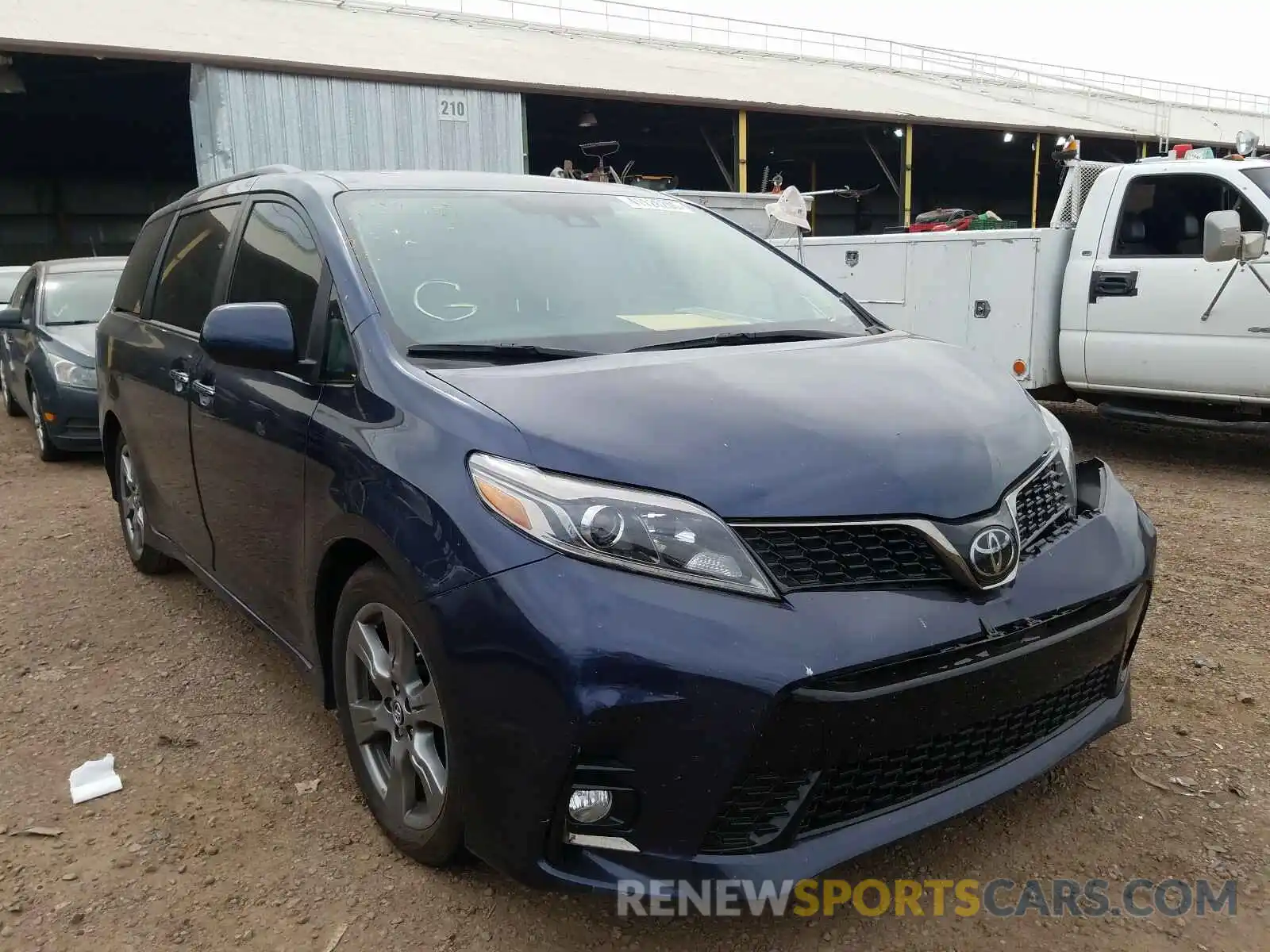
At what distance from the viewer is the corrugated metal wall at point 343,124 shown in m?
14.1

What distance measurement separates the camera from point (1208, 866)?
2.34m

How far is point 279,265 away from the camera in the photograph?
9.90 feet

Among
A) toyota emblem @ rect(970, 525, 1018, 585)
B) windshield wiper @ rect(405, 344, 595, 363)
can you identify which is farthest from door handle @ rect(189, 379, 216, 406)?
toyota emblem @ rect(970, 525, 1018, 585)

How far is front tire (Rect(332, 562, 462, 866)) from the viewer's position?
2.19m

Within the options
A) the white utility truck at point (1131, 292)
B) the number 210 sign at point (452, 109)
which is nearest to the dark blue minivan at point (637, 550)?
the white utility truck at point (1131, 292)

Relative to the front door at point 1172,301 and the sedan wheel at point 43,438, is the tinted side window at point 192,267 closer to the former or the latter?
the sedan wheel at point 43,438

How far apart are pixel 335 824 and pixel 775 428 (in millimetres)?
1541

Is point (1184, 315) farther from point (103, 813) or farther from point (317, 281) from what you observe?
point (103, 813)

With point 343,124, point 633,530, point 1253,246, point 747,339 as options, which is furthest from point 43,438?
point 343,124

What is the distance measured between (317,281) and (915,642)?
5.99 ft

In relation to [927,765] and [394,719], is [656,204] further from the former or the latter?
[927,765]

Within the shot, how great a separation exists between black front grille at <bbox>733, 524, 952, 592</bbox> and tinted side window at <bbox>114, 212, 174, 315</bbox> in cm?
332

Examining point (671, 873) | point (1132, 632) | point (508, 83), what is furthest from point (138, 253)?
point (508, 83)

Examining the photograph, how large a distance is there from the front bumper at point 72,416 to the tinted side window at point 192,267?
3678 mm
